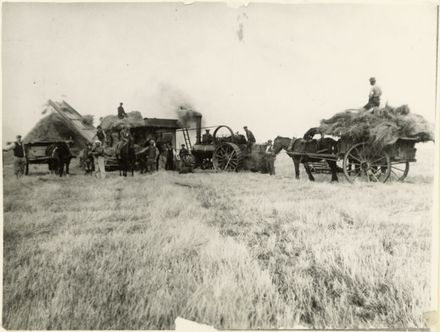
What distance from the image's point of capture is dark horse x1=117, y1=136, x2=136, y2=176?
3.96 meters

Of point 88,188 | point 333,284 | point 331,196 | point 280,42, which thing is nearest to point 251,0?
point 280,42

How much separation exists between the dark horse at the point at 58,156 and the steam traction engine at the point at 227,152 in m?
1.15

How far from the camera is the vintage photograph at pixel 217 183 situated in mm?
3381

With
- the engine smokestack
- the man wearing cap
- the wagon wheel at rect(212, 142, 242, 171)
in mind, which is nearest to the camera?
the man wearing cap

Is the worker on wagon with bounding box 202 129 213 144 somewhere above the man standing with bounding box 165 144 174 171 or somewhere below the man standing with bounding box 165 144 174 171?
above

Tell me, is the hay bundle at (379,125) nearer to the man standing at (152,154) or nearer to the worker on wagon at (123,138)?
the man standing at (152,154)

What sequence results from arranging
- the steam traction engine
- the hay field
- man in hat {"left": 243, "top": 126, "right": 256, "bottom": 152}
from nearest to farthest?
1. the hay field
2. man in hat {"left": 243, "top": 126, "right": 256, "bottom": 152}
3. the steam traction engine

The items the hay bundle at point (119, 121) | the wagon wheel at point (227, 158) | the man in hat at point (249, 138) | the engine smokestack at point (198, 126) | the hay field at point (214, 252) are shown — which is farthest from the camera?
the wagon wheel at point (227, 158)

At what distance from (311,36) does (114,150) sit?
2.11 metres

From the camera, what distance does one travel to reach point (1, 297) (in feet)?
11.2

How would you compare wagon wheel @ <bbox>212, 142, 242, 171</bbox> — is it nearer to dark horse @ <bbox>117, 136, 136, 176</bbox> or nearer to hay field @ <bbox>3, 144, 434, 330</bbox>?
hay field @ <bbox>3, 144, 434, 330</bbox>

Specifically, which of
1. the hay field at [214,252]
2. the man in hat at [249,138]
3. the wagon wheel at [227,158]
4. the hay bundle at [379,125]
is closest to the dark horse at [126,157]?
the hay field at [214,252]

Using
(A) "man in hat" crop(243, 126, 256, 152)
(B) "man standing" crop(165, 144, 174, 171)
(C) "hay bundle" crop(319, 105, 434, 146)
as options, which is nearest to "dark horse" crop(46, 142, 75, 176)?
(B) "man standing" crop(165, 144, 174, 171)

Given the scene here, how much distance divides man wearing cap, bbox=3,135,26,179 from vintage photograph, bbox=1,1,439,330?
0.01 m
